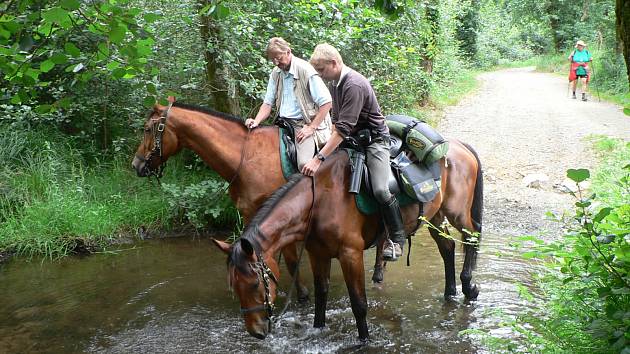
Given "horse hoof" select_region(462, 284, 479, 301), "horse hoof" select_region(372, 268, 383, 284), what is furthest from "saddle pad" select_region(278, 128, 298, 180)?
"horse hoof" select_region(462, 284, 479, 301)

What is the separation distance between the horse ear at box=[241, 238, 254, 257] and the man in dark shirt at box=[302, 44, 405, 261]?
1.08 m

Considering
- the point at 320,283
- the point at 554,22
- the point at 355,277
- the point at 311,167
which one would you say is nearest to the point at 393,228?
the point at 355,277

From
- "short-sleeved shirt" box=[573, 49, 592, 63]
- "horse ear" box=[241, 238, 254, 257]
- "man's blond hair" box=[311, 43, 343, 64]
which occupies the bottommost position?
"horse ear" box=[241, 238, 254, 257]

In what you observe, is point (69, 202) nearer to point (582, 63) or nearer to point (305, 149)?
point (305, 149)

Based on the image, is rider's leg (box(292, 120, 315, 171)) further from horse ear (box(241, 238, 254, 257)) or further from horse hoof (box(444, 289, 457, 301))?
horse hoof (box(444, 289, 457, 301))

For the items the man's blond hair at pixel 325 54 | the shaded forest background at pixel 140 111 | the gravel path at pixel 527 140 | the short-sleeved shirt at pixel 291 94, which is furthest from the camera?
the gravel path at pixel 527 140

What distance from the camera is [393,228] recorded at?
518 centimetres

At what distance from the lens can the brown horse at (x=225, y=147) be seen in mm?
5938

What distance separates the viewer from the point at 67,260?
788 cm

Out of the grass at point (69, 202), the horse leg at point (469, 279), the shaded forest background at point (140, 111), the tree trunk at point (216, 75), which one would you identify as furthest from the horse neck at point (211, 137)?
the grass at point (69, 202)

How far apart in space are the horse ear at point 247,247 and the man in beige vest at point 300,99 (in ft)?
6.67

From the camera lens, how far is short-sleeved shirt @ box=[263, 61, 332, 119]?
591cm

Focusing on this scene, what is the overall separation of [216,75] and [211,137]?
277cm

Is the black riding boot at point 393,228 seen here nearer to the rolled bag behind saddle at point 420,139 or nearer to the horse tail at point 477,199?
the rolled bag behind saddle at point 420,139
